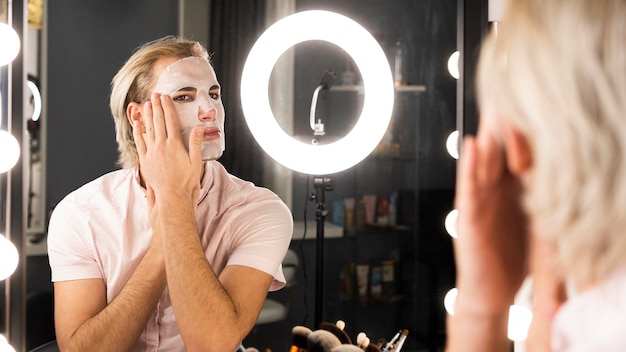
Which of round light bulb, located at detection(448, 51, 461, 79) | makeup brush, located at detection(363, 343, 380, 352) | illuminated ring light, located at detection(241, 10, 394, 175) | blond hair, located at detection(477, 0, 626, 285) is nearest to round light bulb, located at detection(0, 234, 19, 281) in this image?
illuminated ring light, located at detection(241, 10, 394, 175)

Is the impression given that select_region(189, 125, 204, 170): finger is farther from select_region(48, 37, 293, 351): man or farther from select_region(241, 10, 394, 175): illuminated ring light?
select_region(241, 10, 394, 175): illuminated ring light

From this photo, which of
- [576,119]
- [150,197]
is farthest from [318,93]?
[576,119]

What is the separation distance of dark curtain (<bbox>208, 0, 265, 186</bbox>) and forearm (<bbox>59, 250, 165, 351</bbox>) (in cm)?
24

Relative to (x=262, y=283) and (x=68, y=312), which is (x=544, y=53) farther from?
(x=68, y=312)

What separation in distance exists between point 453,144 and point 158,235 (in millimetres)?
686

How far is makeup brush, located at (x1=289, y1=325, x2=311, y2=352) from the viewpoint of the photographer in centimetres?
116

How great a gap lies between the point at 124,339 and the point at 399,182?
0.66m

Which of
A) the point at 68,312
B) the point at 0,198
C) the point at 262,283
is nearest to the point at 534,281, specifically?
the point at 262,283

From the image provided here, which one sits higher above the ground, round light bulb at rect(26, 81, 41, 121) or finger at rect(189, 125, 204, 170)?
round light bulb at rect(26, 81, 41, 121)

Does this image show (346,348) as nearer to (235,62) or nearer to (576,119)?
(235,62)

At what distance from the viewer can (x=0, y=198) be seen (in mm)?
980

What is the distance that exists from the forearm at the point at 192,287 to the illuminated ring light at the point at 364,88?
237 millimetres

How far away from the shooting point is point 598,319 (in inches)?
23.1

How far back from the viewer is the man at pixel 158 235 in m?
0.98
